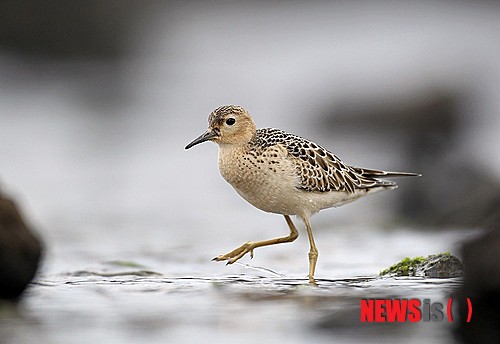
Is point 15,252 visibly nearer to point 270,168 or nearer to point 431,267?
point 270,168

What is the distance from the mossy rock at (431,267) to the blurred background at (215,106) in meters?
0.98

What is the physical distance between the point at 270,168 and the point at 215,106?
14.4 metres

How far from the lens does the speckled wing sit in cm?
764

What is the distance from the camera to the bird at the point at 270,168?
7418 mm

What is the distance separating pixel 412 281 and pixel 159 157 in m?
10.2

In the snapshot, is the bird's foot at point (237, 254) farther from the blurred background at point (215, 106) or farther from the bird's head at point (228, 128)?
the bird's head at point (228, 128)

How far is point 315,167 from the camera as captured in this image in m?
7.77

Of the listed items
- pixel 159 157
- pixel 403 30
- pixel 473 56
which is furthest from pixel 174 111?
pixel 403 30

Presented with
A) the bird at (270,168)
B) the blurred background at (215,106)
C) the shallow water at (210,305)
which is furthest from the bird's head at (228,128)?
the blurred background at (215,106)

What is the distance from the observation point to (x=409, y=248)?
9562 mm

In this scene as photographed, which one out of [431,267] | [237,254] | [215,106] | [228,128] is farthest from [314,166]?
[215,106]

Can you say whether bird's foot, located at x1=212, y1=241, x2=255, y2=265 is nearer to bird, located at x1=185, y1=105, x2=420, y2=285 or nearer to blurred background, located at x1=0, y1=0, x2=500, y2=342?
bird, located at x1=185, y1=105, x2=420, y2=285

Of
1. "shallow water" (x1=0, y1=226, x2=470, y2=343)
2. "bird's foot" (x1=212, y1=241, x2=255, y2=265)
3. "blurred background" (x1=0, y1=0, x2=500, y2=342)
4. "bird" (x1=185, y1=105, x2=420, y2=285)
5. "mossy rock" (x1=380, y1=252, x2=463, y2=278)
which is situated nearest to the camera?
"shallow water" (x1=0, y1=226, x2=470, y2=343)

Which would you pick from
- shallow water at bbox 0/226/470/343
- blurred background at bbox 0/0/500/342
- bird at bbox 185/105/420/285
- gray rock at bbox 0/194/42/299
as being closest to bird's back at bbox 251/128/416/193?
bird at bbox 185/105/420/285
